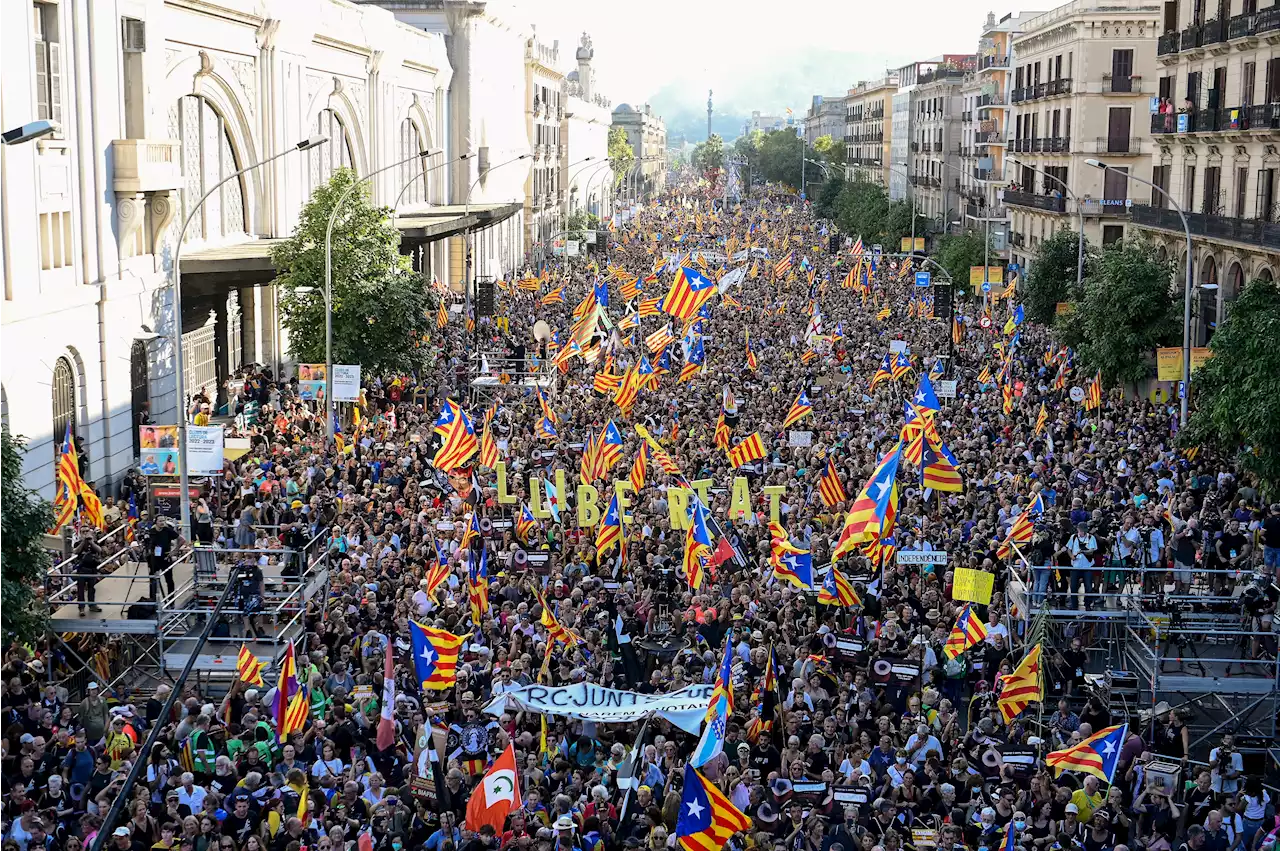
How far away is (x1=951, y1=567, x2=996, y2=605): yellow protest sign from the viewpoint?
2133 centimetres

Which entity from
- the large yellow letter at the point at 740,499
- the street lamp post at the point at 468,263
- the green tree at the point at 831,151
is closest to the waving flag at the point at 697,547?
the large yellow letter at the point at 740,499

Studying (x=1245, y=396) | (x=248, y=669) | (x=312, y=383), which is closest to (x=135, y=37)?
(x=312, y=383)

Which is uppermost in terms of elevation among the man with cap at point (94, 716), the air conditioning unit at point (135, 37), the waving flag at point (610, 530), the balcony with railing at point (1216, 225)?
the air conditioning unit at point (135, 37)

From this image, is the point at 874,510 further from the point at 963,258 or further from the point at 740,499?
the point at 963,258

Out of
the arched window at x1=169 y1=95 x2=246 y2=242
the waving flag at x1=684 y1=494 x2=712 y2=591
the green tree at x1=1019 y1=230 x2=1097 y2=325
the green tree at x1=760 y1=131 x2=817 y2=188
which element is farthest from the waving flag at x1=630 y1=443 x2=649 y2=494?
the green tree at x1=760 y1=131 x2=817 y2=188

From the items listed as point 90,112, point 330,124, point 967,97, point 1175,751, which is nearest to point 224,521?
point 90,112

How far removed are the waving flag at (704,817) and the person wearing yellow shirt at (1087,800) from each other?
370cm

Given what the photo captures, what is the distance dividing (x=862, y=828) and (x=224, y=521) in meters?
16.8

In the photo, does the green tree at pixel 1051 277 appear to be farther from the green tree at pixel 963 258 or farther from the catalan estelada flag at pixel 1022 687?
the catalan estelada flag at pixel 1022 687

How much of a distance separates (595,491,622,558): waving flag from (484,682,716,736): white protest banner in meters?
7.33

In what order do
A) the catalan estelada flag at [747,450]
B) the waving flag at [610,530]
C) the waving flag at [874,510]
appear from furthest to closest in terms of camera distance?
the catalan estelada flag at [747,450]
the waving flag at [610,530]
the waving flag at [874,510]

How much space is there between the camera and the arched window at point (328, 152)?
52.8 metres

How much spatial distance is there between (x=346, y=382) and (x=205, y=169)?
1102cm

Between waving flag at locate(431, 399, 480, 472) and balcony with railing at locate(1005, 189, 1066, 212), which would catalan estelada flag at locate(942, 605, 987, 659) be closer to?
waving flag at locate(431, 399, 480, 472)
